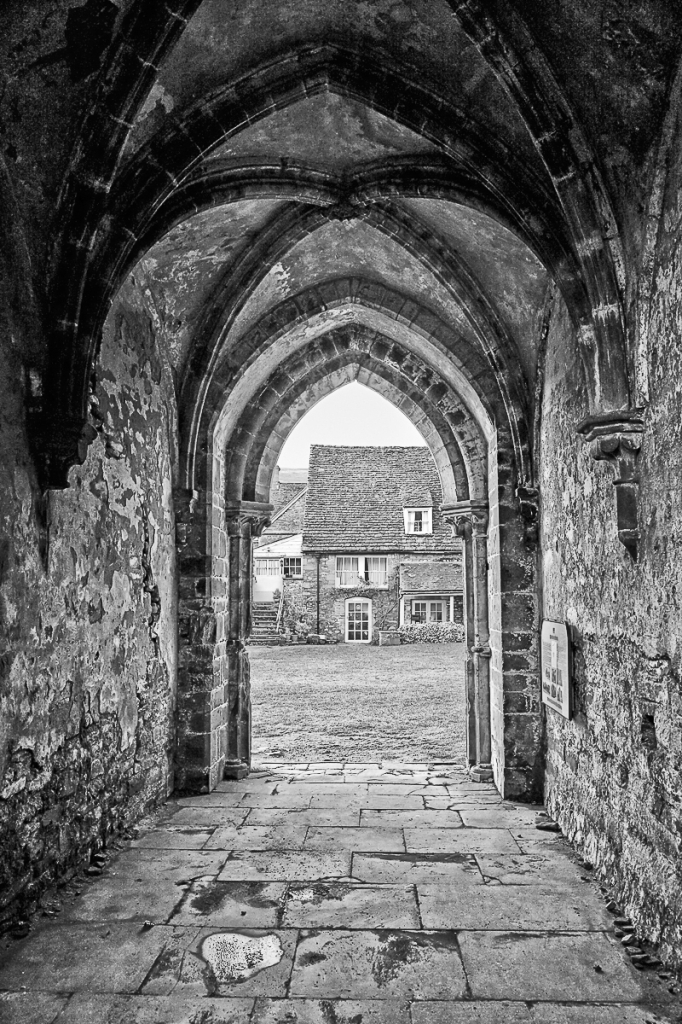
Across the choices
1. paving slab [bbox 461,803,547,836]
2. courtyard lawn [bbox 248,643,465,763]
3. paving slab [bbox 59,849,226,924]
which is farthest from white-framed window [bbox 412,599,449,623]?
paving slab [bbox 59,849,226,924]

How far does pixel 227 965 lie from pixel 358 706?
892cm

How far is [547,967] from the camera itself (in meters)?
3.57

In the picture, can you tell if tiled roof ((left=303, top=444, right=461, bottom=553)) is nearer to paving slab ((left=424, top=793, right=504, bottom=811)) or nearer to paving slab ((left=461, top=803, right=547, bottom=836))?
paving slab ((left=424, top=793, right=504, bottom=811))

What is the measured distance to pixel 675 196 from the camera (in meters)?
3.63

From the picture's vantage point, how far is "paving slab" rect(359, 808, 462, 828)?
5.88 m

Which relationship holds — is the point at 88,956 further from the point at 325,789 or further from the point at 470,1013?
the point at 325,789

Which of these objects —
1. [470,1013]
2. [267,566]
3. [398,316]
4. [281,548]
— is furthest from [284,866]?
[267,566]

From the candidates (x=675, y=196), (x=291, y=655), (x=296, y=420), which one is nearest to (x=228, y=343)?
(x=296, y=420)

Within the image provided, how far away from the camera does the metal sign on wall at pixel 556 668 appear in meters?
5.37

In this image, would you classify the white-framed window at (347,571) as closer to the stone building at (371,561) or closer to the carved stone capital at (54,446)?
the stone building at (371,561)

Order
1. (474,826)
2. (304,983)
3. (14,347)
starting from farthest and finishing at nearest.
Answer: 1. (474,826)
2. (14,347)
3. (304,983)

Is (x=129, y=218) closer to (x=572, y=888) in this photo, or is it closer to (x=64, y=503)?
(x=64, y=503)

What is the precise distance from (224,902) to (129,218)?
4.12 meters

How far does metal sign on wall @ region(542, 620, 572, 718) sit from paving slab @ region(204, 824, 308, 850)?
218 centimetres
